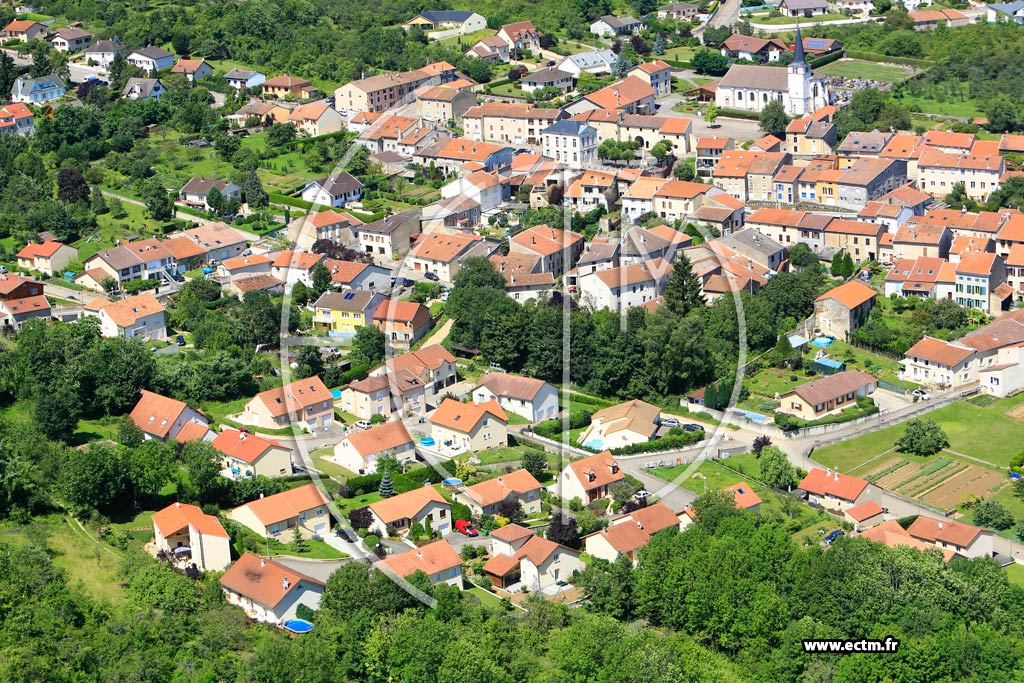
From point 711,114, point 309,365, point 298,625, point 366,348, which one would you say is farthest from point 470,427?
point 711,114

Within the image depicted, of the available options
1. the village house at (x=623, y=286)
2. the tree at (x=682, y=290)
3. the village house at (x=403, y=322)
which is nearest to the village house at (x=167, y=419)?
the village house at (x=403, y=322)

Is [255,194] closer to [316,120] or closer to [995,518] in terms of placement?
[316,120]

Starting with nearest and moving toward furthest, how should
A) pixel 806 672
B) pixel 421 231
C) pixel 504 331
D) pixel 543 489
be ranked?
pixel 806 672 < pixel 543 489 < pixel 504 331 < pixel 421 231

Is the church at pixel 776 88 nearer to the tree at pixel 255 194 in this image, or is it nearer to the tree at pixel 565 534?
the tree at pixel 255 194

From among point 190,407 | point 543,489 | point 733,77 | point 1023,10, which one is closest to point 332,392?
point 190,407

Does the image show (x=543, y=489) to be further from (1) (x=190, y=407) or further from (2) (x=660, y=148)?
(2) (x=660, y=148)
